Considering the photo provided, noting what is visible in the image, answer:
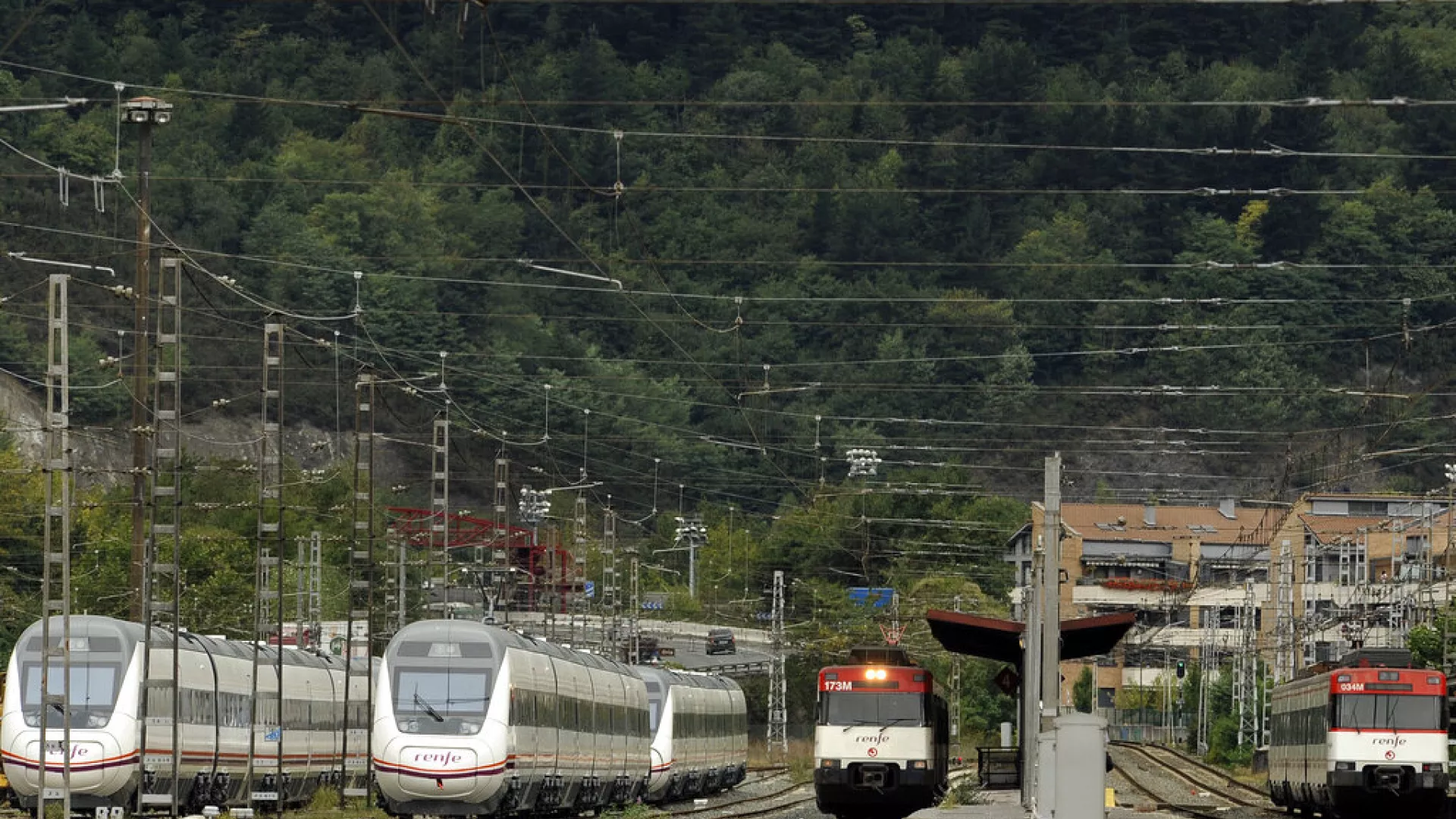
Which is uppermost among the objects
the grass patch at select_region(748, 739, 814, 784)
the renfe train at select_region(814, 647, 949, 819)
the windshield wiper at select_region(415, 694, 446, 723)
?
the windshield wiper at select_region(415, 694, 446, 723)

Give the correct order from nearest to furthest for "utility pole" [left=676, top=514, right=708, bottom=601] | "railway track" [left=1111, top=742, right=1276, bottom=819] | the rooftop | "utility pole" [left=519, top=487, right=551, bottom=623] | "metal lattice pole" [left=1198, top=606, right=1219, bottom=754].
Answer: "railway track" [left=1111, top=742, right=1276, bottom=819] < "utility pole" [left=519, top=487, right=551, bottom=623] < "metal lattice pole" [left=1198, top=606, right=1219, bottom=754] < "utility pole" [left=676, top=514, right=708, bottom=601] < the rooftop

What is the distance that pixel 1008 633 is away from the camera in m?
48.7

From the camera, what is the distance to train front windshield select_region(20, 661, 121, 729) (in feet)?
139

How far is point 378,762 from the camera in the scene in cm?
4047

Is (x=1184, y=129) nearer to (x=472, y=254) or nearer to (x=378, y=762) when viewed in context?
(x=472, y=254)

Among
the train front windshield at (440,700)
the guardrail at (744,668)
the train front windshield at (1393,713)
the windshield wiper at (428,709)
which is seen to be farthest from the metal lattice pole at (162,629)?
the guardrail at (744,668)

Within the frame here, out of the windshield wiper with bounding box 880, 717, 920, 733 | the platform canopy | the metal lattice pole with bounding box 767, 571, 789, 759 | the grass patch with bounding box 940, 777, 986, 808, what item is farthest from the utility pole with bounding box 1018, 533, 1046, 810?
the metal lattice pole with bounding box 767, 571, 789, 759

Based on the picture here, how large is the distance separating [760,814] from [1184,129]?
14313 cm

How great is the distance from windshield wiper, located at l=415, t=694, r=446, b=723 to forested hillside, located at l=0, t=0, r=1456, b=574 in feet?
359

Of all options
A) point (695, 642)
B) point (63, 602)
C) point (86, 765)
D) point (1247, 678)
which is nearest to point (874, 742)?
point (86, 765)

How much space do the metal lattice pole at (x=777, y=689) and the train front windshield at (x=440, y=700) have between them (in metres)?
59.7

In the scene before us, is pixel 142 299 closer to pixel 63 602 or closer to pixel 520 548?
pixel 63 602

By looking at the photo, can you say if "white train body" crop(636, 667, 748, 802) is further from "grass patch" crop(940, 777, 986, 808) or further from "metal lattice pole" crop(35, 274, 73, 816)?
"metal lattice pole" crop(35, 274, 73, 816)

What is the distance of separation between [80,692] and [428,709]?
7.05 meters
